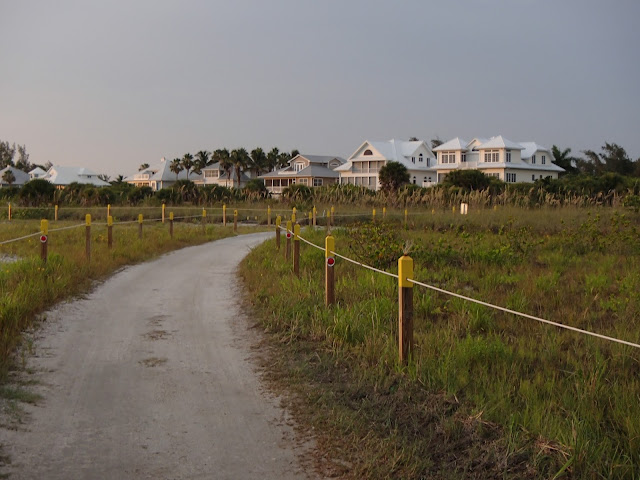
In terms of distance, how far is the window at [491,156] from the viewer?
71188 mm

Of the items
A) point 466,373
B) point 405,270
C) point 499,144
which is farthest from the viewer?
point 499,144

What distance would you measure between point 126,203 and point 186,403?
39.3 m

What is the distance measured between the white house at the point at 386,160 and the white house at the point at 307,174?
468cm

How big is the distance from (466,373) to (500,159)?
68.3 meters

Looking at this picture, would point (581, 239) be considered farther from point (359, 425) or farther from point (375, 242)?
point (359, 425)

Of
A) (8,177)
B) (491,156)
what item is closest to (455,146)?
(491,156)

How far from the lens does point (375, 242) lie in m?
12.6

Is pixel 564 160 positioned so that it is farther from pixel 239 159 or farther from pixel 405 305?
pixel 405 305

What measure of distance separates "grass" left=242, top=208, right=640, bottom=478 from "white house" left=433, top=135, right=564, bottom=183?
6068 cm

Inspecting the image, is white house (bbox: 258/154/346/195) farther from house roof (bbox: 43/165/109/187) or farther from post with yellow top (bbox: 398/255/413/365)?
post with yellow top (bbox: 398/255/413/365)

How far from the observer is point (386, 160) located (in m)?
74.9

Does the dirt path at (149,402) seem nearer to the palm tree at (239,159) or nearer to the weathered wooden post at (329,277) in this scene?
the weathered wooden post at (329,277)

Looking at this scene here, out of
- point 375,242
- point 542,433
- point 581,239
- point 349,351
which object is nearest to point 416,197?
point 581,239

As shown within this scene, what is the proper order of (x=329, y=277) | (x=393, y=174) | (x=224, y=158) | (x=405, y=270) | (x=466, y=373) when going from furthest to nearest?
1. (x=224, y=158)
2. (x=393, y=174)
3. (x=329, y=277)
4. (x=405, y=270)
5. (x=466, y=373)
